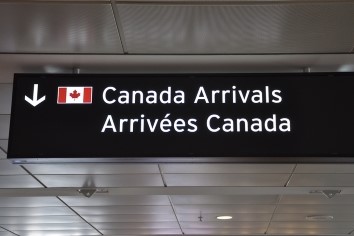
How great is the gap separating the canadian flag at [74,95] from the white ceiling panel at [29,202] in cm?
362

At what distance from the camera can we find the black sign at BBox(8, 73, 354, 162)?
228 centimetres

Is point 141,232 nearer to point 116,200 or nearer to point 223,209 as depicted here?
point 223,209

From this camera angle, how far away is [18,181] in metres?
5.12

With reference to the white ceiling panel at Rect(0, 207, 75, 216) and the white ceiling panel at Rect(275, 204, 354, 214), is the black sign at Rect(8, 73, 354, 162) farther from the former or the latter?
the white ceiling panel at Rect(0, 207, 75, 216)

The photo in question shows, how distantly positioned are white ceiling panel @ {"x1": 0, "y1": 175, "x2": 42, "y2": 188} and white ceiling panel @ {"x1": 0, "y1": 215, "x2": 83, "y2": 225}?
5.19ft

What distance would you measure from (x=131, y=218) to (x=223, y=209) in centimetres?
131

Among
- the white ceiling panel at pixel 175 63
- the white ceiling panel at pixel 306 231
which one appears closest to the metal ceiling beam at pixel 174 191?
the white ceiling panel at pixel 306 231

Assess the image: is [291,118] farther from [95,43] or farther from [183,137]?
[95,43]

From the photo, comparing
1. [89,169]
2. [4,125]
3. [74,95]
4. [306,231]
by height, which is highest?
[4,125]


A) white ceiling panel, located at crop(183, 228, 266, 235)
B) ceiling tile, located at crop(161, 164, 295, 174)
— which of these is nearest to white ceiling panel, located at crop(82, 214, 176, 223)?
white ceiling panel, located at crop(183, 228, 266, 235)

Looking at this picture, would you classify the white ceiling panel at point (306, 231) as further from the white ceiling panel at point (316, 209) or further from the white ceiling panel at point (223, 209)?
the white ceiling panel at point (223, 209)

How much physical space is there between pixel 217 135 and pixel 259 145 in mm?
190

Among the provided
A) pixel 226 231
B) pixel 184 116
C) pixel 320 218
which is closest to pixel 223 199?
pixel 320 218

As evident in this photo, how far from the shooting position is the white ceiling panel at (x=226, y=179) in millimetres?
4816
